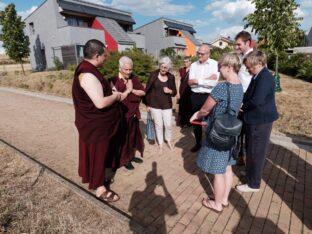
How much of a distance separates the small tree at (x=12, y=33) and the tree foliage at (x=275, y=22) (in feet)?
62.0

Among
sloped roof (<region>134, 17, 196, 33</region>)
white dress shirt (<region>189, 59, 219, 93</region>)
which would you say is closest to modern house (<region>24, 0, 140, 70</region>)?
sloped roof (<region>134, 17, 196, 33</region>)

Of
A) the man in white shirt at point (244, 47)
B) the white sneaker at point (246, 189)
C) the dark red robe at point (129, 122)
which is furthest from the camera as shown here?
the dark red robe at point (129, 122)

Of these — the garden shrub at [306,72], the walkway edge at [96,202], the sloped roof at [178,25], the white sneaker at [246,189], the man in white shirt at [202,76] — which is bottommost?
the white sneaker at [246,189]

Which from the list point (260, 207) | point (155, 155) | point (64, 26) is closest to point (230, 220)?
point (260, 207)

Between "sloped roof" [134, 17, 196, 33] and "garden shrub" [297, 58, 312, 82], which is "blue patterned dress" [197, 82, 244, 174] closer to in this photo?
"garden shrub" [297, 58, 312, 82]

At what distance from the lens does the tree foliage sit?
36.3ft

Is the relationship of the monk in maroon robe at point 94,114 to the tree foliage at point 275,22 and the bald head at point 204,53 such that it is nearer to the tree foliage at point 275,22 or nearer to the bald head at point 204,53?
the bald head at point 204,53

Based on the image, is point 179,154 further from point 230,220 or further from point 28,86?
point 28,86

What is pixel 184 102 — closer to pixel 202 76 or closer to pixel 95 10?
Result: pixel 202 76

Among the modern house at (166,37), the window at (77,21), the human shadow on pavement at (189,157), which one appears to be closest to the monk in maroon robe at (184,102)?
the human shadow on pavement at (189,157)

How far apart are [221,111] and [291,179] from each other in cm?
208

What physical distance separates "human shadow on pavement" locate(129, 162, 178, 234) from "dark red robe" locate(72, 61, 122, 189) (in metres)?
0.60

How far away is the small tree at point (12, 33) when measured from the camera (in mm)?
21156

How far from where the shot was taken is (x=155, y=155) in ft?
16.6
